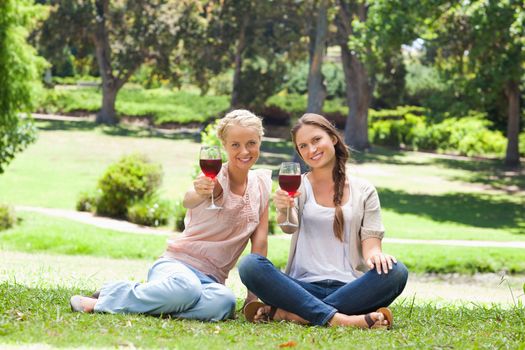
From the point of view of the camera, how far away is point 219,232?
18.0ft

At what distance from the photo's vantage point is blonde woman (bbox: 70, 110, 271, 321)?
5195 mm

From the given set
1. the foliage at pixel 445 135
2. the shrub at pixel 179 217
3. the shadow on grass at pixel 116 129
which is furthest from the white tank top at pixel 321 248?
the shadow on grass at pixel 116 129

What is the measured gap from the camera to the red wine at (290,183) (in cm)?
500

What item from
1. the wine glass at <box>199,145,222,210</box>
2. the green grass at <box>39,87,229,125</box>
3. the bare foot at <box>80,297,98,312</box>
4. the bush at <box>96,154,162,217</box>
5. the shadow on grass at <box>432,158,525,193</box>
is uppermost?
the wine glass at <box>199,145,222,210</box>

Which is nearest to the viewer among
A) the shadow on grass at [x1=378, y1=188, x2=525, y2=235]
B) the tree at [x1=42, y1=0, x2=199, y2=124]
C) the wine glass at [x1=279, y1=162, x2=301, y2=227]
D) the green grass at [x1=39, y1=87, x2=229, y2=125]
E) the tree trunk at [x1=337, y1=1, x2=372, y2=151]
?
the wine glass at [x1=279, y1=162, x2=301, y2=227]

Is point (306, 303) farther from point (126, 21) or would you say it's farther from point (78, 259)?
point (126, 21)

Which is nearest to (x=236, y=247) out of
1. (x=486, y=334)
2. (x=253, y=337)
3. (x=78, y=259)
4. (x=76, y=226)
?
(x=253, y=337)

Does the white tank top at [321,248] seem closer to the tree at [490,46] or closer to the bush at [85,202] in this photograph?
the bush at [85,202]

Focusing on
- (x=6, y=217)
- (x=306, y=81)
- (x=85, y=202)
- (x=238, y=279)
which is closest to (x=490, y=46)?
(x=85, y=202)

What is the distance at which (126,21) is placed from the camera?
124 ft

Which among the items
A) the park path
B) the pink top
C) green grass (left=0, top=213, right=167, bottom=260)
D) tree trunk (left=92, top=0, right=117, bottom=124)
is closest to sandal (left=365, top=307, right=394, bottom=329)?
the pink top

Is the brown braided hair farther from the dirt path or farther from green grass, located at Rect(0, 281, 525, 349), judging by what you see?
the dirt path

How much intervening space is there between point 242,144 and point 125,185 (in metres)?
9.82

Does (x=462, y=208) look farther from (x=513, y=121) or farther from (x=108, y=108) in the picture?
(x=108, y=108)
